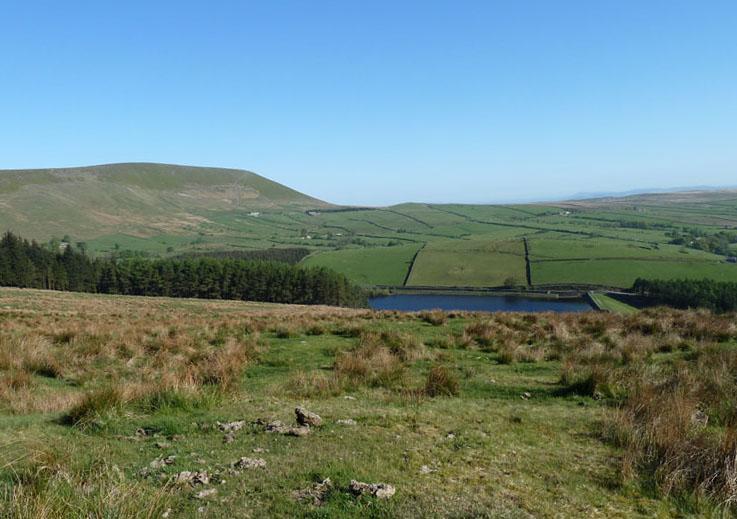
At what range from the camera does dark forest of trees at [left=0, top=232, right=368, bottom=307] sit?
80.5m

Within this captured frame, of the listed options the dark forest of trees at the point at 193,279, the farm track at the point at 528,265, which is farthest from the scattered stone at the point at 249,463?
the farm track at the point at 528,265

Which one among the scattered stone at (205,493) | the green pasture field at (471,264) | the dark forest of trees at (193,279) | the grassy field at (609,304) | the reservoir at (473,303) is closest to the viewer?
the scattered stone at (205,493)

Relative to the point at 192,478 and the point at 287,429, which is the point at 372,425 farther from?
the point at 192,478

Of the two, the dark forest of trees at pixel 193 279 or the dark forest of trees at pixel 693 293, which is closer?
the dark forest of trees at pixel 193 279

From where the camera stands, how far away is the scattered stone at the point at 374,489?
4080 mm

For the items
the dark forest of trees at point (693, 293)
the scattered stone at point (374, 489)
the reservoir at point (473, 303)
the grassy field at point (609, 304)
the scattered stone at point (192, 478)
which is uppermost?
the scattered stone at point (192, 478)

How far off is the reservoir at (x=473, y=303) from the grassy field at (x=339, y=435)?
87184 mm

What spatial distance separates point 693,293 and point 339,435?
104m

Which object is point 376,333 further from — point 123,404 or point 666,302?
point 666,302

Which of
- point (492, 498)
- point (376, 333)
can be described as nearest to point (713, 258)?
point (376, 333)

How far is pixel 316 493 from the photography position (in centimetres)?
417

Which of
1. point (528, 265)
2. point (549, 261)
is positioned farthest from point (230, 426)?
point (549, 261)

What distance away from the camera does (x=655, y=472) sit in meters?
4.64

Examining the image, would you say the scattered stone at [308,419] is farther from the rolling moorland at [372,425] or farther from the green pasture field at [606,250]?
the green pasture field at [606,250]
